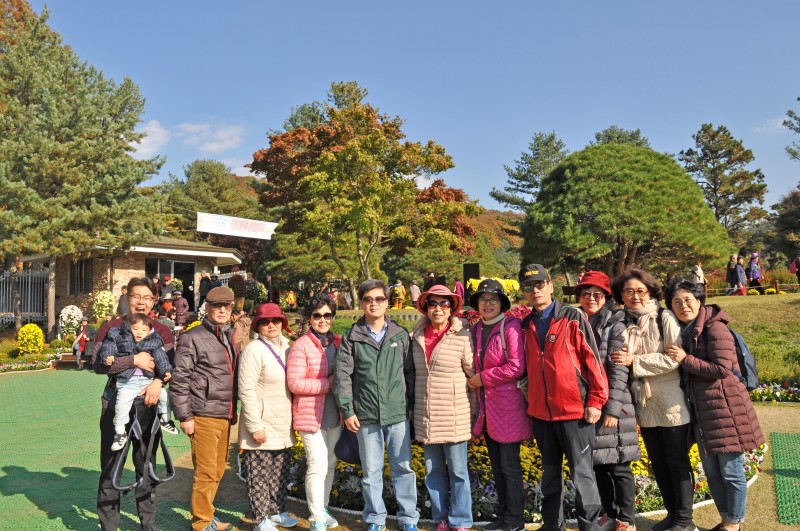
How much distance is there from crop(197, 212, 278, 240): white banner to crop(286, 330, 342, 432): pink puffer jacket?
996 inches

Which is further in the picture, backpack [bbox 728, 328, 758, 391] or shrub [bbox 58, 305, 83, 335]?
shrub [bbox 58, 305, 83, 335]

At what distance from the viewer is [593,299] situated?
4.05 metres

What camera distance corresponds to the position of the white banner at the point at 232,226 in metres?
28.4

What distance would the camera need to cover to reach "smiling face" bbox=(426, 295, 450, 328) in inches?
163

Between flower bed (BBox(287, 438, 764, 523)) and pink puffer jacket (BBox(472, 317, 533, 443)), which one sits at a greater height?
pink puffer jacket (BBox(472, 317, 533, 443))

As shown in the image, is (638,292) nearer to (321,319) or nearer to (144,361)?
(321,319)

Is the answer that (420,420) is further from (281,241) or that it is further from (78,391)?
(281,241)

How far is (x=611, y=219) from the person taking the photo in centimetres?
1847

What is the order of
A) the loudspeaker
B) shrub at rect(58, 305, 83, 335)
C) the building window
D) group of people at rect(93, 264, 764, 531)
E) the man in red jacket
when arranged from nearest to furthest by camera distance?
the man in red jacket → group of people at rect(93, 264, 764, 531) → the loudspeaker → shrub at rect(58, 305, 83, 335) → the building window

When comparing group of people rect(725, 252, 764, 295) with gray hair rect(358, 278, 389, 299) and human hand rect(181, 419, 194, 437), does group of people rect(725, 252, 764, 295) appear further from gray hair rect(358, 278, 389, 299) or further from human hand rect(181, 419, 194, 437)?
human hand rect(181, 419, 194, 437)

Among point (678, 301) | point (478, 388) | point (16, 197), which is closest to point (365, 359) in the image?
point (478, 388)

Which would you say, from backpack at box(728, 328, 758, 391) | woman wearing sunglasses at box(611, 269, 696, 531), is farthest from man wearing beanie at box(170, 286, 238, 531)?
backpack at box(728, 328, 758, 391)

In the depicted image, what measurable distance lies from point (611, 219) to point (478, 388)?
15.8m

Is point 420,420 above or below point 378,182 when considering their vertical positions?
below
